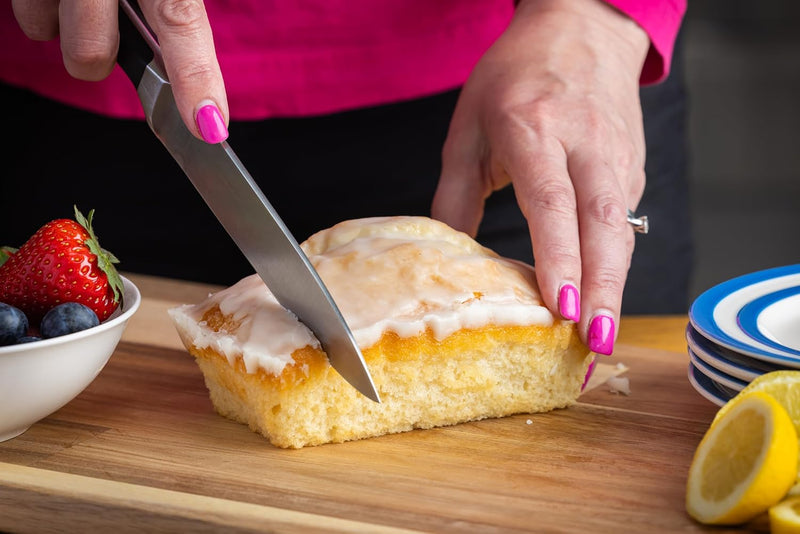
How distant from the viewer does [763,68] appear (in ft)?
18.9

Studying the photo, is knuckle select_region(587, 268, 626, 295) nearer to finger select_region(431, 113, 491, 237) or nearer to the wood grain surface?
the wood grain surface

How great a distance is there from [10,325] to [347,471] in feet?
1.74

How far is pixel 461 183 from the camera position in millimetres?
2068

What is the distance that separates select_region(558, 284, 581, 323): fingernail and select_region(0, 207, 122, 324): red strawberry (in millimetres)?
746

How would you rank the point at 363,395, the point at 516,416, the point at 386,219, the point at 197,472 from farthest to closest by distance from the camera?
the point at 386,219 < the point at 516,416 < the point at 363,395 < the point at 197,472

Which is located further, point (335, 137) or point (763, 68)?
point (763, 68)

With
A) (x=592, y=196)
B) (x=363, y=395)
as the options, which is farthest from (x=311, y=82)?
(x=363, y=395)

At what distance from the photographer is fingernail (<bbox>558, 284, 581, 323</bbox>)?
1599 millimetres

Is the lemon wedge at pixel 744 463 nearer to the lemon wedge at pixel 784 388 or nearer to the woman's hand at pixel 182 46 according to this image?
the lemon wedge at pixel 784 388

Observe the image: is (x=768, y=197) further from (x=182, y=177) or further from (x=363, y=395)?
(x=363, y=395)

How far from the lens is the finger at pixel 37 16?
1688 mm

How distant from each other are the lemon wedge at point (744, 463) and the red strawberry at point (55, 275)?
94 centimetres

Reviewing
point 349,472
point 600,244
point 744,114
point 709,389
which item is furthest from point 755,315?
point 744,114

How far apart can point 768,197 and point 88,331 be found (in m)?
5.26
